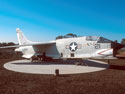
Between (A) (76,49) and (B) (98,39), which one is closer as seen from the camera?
(B) (98,39)

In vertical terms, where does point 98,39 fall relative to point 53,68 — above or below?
above

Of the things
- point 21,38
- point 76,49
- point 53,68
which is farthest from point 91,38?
point 21,38

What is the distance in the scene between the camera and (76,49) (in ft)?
45.6

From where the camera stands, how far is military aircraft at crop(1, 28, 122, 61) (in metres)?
11.5

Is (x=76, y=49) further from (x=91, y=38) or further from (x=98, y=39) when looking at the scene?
(x=98, y=39)

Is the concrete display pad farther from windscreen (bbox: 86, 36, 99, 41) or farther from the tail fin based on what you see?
the tail fin

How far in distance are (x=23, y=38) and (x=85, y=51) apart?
13.5 m

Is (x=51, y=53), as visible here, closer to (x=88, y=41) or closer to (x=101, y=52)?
(x=88, y=41)

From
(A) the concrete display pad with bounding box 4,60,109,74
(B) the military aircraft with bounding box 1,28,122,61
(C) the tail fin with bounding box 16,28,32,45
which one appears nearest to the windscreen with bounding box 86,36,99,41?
(B) the military aircraft with bounding box 1,28,122,61

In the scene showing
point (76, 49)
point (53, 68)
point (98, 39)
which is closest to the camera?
point (53, 68)

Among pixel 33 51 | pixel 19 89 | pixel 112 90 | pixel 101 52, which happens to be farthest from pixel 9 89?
pixel 33 51

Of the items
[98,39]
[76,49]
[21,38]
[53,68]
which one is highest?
[21,38]

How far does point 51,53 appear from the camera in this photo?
1675cm

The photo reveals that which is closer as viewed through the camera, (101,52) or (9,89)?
(9,89)
